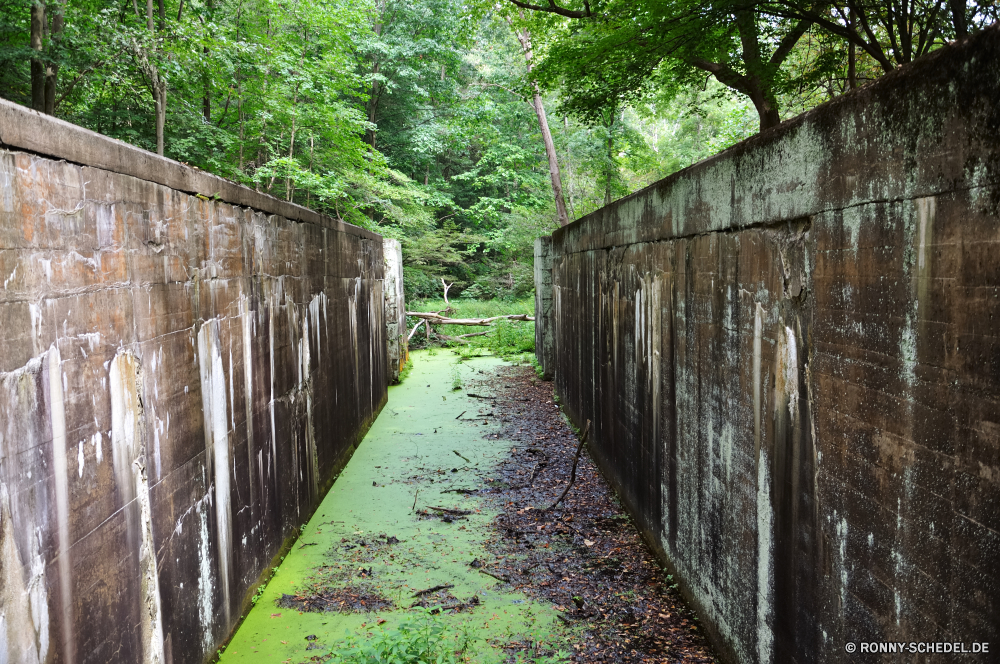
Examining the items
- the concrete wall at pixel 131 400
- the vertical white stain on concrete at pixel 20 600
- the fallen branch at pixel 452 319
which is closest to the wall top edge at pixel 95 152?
the concrete wall at pixel 131 400

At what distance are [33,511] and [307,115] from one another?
12.6 meters

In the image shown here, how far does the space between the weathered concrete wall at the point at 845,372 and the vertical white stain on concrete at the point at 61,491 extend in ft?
8.37

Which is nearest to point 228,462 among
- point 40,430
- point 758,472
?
point 40,430

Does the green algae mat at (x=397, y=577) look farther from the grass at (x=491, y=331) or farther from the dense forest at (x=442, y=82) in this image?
the grass at (x=491, y=331)

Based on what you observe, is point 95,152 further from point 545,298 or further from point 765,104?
point 545,298

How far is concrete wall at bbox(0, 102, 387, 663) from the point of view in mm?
2008

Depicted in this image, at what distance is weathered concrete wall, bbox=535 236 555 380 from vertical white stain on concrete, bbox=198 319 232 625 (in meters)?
8.75

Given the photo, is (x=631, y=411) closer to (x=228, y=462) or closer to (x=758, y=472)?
(x=758, y=472)

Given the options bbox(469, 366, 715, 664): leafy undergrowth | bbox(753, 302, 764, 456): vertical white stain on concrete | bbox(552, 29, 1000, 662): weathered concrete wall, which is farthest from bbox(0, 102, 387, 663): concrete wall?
bbox(753, 302, 764, 456): vertical white stain on concrete

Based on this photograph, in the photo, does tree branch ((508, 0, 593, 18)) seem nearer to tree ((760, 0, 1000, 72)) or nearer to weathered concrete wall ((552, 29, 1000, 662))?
tree ((760, 0, 1000, 72))

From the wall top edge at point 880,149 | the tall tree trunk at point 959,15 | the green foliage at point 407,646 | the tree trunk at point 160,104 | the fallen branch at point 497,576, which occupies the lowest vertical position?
the fallen branch at point 497,576

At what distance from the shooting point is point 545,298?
1267 cm

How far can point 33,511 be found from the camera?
2014 millimetres

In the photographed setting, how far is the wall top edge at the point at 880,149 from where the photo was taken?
156cm
